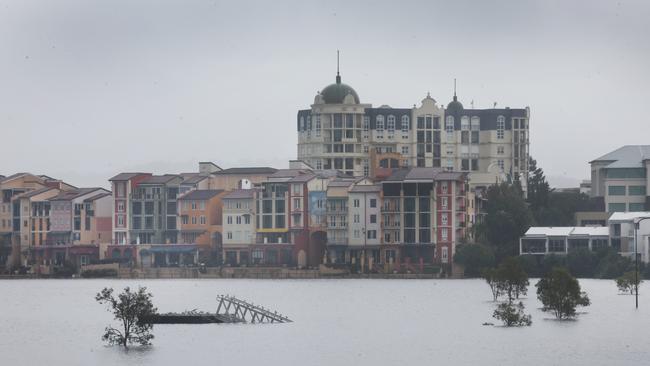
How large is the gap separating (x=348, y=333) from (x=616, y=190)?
95964 millimetres

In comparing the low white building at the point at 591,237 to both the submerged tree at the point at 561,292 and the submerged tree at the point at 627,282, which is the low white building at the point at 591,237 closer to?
the submerged tree at the point at 627,282

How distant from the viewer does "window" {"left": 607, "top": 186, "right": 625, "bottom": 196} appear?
198000mm

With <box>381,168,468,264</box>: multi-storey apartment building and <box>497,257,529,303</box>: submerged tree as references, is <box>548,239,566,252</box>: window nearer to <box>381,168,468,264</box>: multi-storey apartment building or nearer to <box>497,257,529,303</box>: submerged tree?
<box>381,168,468,264</box>: multi-storey apartment building

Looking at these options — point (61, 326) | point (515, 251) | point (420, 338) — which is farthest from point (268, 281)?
point (420, 338)

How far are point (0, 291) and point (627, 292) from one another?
2206 inches

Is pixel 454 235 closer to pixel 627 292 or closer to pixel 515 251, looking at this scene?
pixel 515 251

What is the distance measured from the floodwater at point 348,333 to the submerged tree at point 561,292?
4.47 feet

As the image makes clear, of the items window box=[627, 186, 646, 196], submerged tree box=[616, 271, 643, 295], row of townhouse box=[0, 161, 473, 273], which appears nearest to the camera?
submerged tree box=[616, 271, 643, 295]

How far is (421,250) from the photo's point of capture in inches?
7259

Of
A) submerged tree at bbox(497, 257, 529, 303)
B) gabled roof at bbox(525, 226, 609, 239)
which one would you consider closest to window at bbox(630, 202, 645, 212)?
gabled roof at bbox(525, 226, 609, 239)

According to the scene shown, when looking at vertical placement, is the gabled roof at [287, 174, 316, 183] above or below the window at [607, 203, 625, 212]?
above

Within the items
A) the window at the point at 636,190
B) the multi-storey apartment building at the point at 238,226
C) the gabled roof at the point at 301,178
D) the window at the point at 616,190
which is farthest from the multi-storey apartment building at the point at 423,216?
the window at the point at 636,190

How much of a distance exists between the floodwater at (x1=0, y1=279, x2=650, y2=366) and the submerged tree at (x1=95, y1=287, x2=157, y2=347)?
3.20 ft

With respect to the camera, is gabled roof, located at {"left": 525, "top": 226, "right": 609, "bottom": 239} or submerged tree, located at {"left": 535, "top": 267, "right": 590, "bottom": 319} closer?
submerged tree, located at {"left": 535, "top": 267, "right": 590, "bottom": 319}
